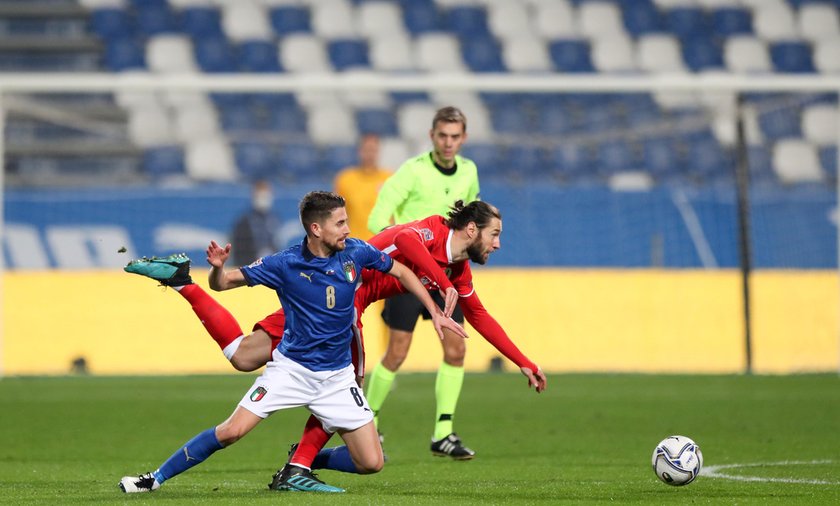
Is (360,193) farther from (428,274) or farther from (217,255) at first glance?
(217,255)

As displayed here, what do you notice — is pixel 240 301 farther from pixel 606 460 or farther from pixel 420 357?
pixel 606 460

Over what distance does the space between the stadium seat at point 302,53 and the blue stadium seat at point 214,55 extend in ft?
2.76

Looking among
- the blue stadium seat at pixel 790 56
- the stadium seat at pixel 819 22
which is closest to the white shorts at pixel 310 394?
the blue stadium seat at pixel 790 56

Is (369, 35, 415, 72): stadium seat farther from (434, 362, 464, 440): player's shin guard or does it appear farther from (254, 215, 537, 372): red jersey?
(254, 215, 537, 372): red jersey

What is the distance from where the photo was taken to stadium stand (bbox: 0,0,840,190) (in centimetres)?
1738

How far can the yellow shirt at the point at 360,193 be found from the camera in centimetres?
1183

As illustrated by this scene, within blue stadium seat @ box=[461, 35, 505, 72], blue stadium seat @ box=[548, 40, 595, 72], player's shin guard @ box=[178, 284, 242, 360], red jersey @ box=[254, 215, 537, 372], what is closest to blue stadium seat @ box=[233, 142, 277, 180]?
blue stadium seat @ box=[461, 35, 505, 72]

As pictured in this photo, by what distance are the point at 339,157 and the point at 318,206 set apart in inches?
485

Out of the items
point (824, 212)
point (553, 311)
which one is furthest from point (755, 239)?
point (553, 311)

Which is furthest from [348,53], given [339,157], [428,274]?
[428,274]

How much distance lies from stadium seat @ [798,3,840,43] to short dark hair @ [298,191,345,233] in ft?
59.5

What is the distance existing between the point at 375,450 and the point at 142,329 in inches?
348

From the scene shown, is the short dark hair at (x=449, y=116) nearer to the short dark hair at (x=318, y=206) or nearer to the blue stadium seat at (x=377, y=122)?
the short dark hair at (x=318, y=206)

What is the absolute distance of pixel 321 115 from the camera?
18.9m
